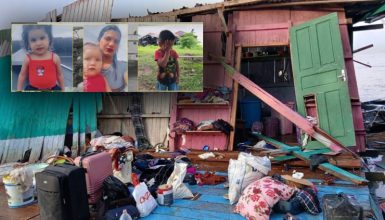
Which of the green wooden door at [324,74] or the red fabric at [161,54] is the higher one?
the red fabric at [161,54]

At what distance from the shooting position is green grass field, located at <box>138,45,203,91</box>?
282 inches

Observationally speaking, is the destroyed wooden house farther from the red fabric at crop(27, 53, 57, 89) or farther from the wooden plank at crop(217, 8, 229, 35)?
the red fabric at crop(27, 53, 57, 89)

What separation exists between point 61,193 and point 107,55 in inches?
163

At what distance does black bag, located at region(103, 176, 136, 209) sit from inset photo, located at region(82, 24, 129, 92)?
331cm

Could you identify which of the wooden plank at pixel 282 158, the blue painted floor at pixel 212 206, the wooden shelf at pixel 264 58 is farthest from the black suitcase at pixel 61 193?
the wooden shelf at pixel 264 58

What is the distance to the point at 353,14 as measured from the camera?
7.90m

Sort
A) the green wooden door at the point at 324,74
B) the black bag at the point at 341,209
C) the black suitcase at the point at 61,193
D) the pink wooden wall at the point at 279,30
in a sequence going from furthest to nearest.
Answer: the pink wooden wall at the point at 279,30 → the green wooden door at the point at 324,74 → the black suitcase at the point at 61,193 → the black bag at the point at 341,209

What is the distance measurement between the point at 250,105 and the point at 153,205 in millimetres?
5160

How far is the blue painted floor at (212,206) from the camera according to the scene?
4.02 m

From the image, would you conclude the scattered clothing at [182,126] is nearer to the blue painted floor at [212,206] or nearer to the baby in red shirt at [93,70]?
the baby in red shirt at [93,70]

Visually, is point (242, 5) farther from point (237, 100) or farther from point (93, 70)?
point (93, 70)

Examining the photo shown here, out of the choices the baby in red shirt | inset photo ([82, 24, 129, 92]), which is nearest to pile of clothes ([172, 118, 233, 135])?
inset photo ([82, 24, 129, 92])

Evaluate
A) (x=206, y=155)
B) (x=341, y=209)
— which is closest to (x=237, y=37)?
(x=206, y=155)

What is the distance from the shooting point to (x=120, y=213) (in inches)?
151
